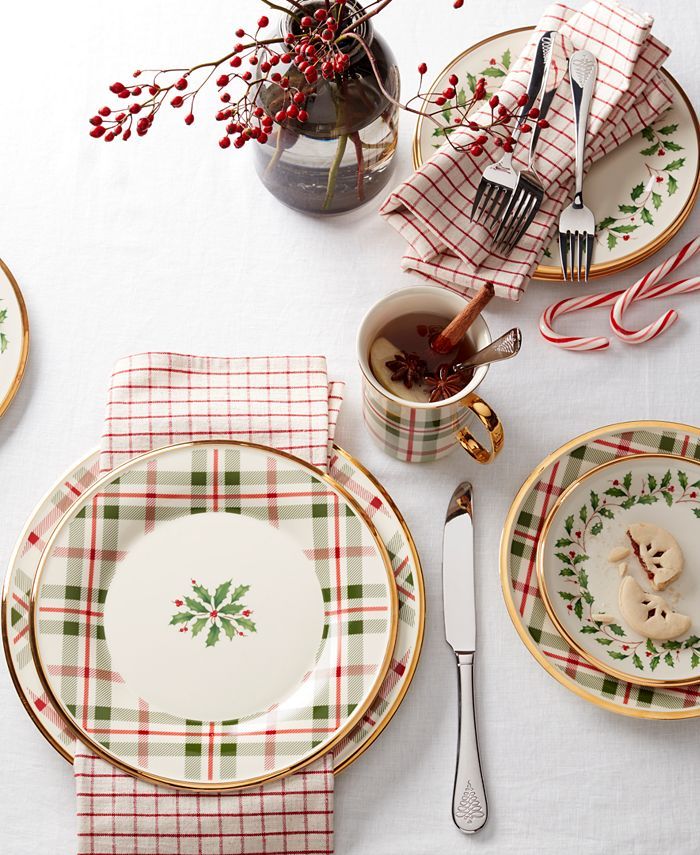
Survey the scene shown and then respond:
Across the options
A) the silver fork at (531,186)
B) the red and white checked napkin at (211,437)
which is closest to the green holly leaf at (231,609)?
the red and white checked napkin at (211,437)

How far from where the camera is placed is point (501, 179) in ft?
3.09

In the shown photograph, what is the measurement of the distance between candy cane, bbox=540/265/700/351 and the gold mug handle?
0.16m

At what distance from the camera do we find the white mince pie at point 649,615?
857 millimetres

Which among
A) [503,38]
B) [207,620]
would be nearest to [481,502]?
Result: [207,620]

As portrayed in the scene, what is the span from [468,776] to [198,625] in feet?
1.04

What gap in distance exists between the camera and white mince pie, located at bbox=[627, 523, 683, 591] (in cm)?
87

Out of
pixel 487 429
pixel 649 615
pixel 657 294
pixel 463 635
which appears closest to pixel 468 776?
pixel 463 635

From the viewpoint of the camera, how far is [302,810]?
840mm

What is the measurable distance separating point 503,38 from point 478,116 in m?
0.13

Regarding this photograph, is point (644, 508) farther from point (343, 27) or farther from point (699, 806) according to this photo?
point (343, 27)

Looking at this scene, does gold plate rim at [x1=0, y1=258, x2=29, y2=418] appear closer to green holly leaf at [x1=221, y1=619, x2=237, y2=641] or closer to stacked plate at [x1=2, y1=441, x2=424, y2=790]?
stacked plate at [x1=2, y1=441, x2=424, y2=790]

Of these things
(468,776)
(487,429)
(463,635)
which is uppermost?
(487,429)

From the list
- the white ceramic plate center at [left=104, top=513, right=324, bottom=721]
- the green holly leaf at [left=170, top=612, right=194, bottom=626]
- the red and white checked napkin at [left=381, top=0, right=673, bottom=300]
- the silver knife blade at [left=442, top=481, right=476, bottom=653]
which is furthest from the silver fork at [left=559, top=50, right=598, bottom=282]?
the green holly leaf at [left=170, top=612, right=194, bottom=626]

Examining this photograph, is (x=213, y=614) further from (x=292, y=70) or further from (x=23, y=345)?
(x=292, y=70)
